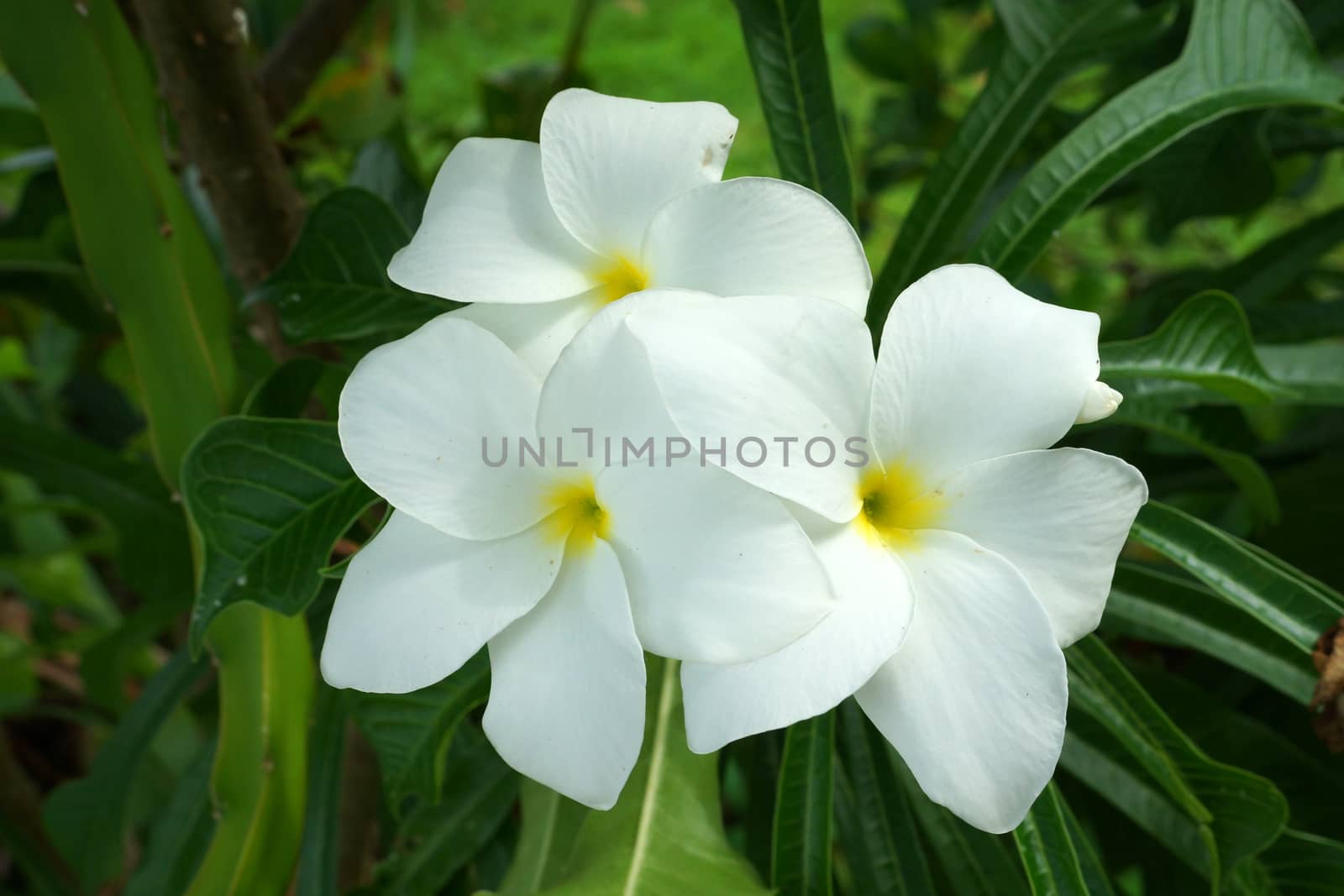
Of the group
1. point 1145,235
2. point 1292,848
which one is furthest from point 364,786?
point 1145,235

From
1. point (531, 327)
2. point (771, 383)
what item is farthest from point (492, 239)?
point (771, 383)

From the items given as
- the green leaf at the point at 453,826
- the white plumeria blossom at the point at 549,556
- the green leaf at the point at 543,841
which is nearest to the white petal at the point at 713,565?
the white plumeria blossom at the point at 549,556

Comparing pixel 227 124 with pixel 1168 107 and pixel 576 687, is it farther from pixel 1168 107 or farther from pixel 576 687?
pixel 1168 107

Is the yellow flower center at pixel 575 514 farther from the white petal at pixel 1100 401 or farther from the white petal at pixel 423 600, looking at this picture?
the white petal at pixel 1100 401

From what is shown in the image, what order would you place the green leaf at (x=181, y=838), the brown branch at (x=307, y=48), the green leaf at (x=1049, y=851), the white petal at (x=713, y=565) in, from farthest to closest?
the brown branch at (x=307, y=48)
the green leaf at (x=181, y=838)
the green leaf at (x=1049, y=851)
the white petal at (x=713, y=565)

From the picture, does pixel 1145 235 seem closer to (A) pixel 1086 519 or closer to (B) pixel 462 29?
(A) pixel 1086 519

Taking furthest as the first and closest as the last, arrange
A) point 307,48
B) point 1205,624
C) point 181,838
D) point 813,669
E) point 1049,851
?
point 307,48 < point 181,838 < point 1205,624 < point 1049,851 < point 813,669
